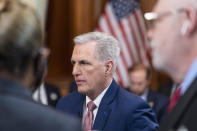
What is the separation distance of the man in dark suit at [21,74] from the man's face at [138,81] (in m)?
4.18

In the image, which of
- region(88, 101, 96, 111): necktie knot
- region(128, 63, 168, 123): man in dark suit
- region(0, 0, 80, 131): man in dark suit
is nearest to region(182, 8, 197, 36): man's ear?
region(0, 0, 80, 131): man in dark suit

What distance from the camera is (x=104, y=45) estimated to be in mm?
3500

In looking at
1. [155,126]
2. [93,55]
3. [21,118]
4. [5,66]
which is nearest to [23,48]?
[5,66]

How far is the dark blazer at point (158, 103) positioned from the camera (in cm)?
522

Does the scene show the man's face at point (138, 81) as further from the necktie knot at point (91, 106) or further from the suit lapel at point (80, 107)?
the necktie knot at point (91, 106)

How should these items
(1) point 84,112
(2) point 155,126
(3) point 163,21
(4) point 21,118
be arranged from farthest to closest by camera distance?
(1) point 84,112 → (2) point 155,126 → (3) point 163,21 → (4) point 21,118

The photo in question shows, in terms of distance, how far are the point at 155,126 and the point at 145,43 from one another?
13.7 ft

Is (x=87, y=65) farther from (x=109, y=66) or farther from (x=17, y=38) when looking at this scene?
(x=17, y=38)

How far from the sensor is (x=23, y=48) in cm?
157

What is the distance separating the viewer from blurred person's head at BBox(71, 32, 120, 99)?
347 cm

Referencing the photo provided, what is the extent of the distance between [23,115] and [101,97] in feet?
6.01

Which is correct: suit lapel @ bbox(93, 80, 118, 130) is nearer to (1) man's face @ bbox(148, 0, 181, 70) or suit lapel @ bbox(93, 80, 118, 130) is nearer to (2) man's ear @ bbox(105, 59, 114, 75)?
(2) man's ear @ bbox(105, 59, 114, 75)

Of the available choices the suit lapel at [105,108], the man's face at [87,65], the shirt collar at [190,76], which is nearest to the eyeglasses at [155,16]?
the shirt collar at [190,76]

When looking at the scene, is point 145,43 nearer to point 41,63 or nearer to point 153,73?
point 153,73
